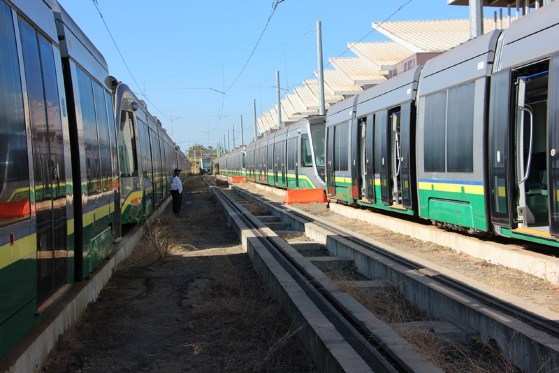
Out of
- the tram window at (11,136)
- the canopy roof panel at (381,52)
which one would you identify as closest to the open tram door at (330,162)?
the tram window at (11,136)

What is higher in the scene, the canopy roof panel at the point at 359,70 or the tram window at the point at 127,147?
the canopy roof panel at the point at 359,70

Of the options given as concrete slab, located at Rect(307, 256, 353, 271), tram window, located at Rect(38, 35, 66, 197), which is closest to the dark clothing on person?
concrete slab, located at Rect(307, 256, 353, 271)

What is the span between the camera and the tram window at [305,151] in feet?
96.6

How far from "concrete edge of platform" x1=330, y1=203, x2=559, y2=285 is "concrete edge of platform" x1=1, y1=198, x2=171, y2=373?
5.78 metres

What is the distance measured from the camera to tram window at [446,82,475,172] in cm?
1118

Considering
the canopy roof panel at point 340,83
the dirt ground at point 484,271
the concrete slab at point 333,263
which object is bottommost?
the concrete slab at point 333,263

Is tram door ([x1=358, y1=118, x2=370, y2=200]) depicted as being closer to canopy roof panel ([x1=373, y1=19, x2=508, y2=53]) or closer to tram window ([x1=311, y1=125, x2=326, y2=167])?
tram window ([x1=311, y1=125, x2=326, y2=167])

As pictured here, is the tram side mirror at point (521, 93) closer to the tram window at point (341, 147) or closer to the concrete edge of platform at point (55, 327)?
the concrete edge of platform at point (55, 327)

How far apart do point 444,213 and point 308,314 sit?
6.32 m

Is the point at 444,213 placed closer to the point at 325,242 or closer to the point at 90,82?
the point at 325,242

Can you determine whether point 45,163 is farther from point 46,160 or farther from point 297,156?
point 297,156

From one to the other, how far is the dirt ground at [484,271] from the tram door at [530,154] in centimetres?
75

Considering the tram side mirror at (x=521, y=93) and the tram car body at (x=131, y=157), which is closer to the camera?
the tram side mirror at (x=521, y=93)

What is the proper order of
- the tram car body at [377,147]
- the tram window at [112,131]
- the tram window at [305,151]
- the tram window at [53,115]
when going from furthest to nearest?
1. the tram window at [305,151]
2. the tram car body at [377,147]
3. the tram window at [112,131]
4. the tram window at [53,115]
